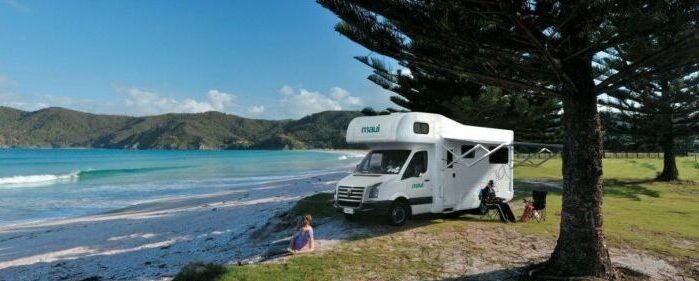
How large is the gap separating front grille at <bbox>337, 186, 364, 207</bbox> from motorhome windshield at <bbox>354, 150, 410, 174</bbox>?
70 centimetres

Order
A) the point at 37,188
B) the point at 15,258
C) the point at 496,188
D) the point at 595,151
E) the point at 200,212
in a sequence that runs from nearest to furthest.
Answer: the point at 595,151 → the point at 15,258 → the point at 496,188 → the point at 200,212 → the point at 37,188

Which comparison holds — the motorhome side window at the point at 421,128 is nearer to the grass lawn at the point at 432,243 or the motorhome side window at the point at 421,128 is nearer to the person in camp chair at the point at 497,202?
the grass lawn at the point at 432,243

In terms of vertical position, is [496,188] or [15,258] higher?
[496,188]

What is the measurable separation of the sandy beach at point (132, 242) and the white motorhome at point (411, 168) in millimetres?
2551

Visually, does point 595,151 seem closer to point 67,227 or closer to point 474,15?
point 474,15

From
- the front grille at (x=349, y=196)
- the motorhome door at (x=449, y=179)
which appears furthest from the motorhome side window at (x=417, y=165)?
the front grille at (x=349, y=196)

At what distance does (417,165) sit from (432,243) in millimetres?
2227

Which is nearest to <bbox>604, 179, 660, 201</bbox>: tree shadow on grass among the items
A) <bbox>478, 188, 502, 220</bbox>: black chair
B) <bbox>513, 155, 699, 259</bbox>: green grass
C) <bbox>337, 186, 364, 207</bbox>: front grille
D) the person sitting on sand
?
<bbox>513, 155, 699, 259</bbox>: green grass

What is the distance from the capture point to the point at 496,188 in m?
12.8

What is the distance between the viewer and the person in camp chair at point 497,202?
11.7 meters

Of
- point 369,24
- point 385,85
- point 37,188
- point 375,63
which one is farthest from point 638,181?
point 37,188

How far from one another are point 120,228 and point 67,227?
7.31 feet

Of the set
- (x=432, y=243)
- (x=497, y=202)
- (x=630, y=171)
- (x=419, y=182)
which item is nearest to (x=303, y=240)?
(x=432, y=243)

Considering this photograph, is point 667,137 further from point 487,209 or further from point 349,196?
point 349,196
